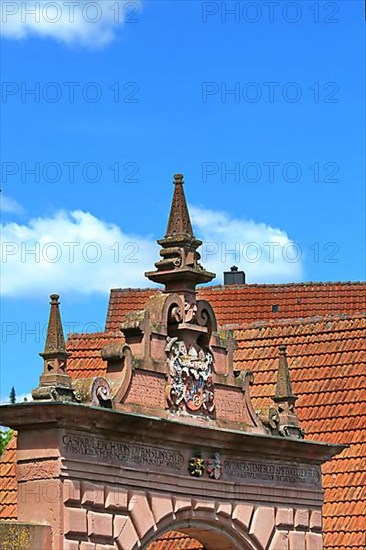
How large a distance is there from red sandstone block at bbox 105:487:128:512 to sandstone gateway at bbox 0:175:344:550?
2cm

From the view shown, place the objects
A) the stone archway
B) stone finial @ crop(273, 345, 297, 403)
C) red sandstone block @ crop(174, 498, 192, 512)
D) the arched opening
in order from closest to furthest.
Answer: red sandstone block @ crop(174, 498, 192, 512) < the stone archway < stone finial @ crop(273, 345, 297, 403) < the arched opening

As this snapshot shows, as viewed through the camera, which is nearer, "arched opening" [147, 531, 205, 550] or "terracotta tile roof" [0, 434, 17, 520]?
"arched opening" [147, 531, 205, 550]

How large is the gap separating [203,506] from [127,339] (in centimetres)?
272

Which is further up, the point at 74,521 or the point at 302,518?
the point at 302,518

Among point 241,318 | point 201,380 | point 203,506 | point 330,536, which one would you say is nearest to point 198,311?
point 201,380

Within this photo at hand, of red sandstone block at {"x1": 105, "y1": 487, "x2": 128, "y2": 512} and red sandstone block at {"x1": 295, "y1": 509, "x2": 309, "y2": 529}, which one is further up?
red sandstone block at {"x1": 295, "y1": 509, "x2": 309, "y2": 529}

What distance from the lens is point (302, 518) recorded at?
27.6m

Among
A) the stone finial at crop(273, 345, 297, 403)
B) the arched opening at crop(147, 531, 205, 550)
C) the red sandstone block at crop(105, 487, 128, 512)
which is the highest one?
the arched opening at crop(147, 531, 205, 550)

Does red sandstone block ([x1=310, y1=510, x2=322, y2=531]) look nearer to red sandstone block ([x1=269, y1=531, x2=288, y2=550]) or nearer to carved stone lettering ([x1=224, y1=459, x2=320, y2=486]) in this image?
carved stone lettering ([x1=224, y1=459, x2=320, y2=486])

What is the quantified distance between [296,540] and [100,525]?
15.3ft

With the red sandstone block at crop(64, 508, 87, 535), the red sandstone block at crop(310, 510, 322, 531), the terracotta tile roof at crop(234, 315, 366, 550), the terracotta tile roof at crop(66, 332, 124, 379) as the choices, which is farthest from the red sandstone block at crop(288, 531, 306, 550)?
the terracotta tile roof at crop(66, 332, 124, 379)

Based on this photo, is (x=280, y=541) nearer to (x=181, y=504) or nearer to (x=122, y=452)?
(x=181, y=504)

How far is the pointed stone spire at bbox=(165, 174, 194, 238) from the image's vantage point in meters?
25.7

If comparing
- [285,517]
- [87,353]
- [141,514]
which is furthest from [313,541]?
[87,353]
